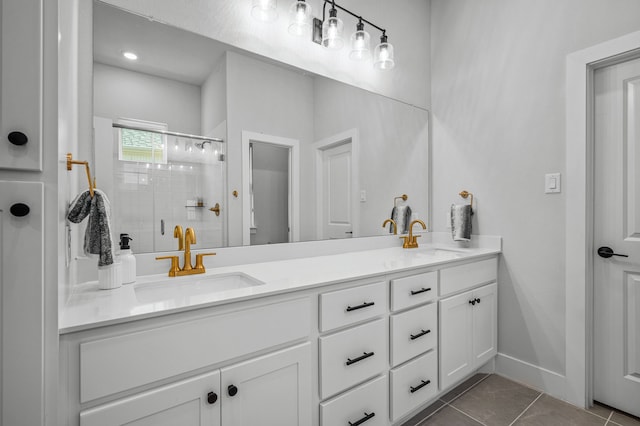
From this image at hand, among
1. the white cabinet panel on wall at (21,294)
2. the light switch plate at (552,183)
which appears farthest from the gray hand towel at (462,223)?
the white cabinet panel on wall at (21,294)

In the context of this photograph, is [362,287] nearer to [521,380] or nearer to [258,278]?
[258,278]

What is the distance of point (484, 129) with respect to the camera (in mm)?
2168

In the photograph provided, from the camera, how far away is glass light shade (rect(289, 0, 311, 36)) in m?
1.64

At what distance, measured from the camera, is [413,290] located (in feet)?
4.94

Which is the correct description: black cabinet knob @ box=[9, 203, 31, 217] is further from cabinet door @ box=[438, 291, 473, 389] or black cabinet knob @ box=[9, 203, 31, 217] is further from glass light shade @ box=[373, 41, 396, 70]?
glass light shade @ box=[373, 41, 396, 70]

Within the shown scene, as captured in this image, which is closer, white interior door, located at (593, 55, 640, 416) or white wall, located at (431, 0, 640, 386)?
white interior door, located at (593, 55, 640, 416)

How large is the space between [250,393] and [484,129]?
215cm

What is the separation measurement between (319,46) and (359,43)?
0.86ft

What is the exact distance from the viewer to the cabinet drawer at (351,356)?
3.92 feet

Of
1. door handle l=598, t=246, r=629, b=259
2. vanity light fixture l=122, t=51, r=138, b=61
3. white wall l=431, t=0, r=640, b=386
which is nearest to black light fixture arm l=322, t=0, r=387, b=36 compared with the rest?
white wall l=431, t=0, r=640, b=386

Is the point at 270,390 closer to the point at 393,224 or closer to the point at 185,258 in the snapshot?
the point at 185,258

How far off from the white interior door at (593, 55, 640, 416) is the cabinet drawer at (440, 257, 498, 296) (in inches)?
20.6

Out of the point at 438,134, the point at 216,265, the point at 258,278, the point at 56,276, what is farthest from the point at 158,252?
the point at 438,134

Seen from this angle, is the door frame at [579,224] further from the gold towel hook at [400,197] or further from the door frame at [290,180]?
the door frame at [290,180]
